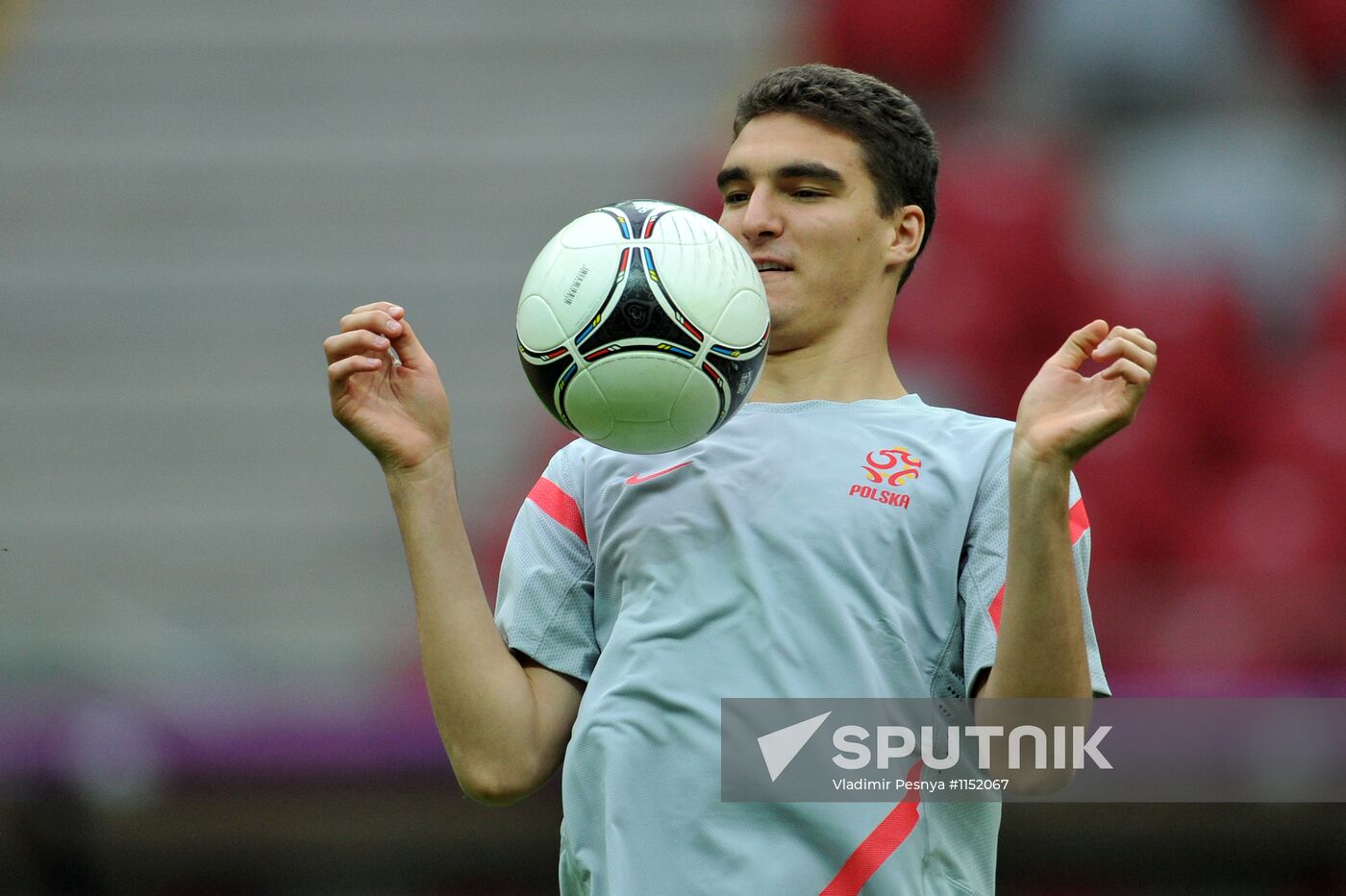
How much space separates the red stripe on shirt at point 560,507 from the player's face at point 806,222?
0.49m

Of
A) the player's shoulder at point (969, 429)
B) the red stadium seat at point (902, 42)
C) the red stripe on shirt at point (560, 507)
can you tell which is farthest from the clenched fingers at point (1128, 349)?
the red stadium seat at point (902, 42)

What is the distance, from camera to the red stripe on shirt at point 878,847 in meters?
2.42

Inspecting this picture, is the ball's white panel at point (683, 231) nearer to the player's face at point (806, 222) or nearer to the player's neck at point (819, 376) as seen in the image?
the player's face at point (806, 222)

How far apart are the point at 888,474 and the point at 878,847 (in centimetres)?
62

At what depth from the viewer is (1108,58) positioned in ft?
26.8

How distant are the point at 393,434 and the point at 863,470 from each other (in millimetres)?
816

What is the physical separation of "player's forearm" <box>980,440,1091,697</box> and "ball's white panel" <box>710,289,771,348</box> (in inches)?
18.1

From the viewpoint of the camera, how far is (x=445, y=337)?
7746mm

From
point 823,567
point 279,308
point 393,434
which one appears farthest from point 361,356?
point 279,308

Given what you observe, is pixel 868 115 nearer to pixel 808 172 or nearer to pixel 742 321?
pixel 808 172

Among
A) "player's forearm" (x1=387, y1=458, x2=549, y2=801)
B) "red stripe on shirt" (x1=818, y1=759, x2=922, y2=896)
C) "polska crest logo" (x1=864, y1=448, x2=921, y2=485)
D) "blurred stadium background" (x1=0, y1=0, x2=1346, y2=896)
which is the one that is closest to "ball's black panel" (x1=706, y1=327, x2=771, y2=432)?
"polska crest logo" (x1=864, y1=448, x2=921, y2=485)

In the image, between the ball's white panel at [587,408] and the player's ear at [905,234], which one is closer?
the ball's white panel at [587,408]

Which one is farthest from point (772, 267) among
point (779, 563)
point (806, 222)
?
point (779, 563)

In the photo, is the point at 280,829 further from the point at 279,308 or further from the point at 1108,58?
the point at 1108,58
